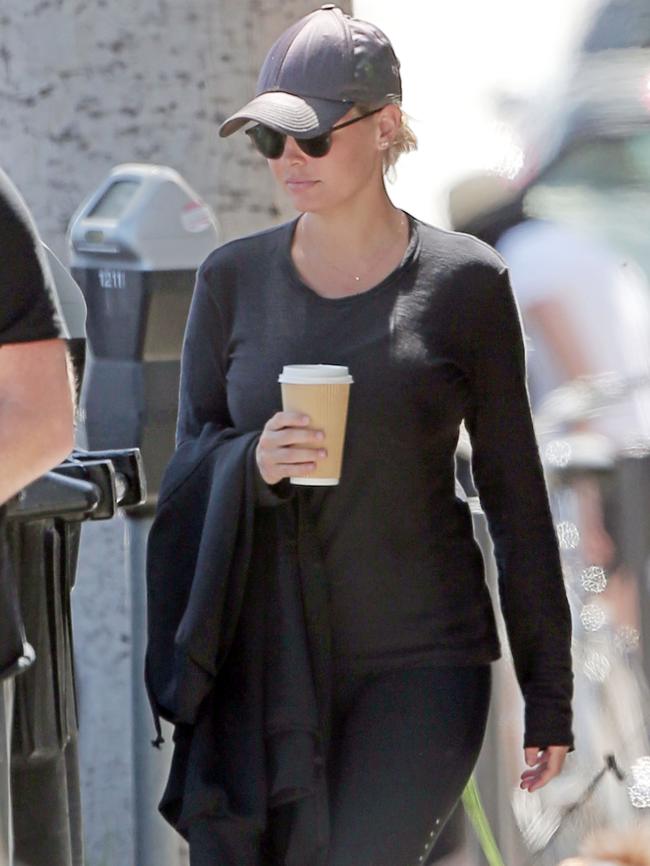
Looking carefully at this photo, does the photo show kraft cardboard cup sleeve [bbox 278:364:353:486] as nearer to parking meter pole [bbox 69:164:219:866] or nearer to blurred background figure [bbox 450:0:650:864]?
parking meter pole [bbox 69:164:219:866]

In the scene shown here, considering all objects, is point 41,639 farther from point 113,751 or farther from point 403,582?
point 113,751

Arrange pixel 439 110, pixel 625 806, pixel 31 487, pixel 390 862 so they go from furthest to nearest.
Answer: pixel 439 110 < pixel 625 806 < pixel 31 487 < pixel 390 862

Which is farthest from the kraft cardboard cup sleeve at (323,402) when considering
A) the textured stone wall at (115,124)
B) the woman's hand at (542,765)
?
the textured stone wall at (115,124)

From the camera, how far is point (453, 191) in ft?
17.6

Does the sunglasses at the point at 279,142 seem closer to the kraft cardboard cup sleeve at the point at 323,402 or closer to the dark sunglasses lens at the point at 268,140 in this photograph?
the dark sunglasses lens at the point at 268,140

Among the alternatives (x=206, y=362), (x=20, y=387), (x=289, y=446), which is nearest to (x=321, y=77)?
(x=206, y=362)

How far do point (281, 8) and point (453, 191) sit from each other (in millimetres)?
1396

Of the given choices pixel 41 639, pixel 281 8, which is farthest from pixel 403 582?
pixel 281 8

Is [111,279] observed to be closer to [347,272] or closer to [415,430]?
[347,272]

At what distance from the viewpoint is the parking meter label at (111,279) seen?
3.19 m

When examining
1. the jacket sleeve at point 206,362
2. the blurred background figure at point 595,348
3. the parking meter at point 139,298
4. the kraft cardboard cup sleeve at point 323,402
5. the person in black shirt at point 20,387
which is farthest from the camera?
the blurred background figure at point 595,348

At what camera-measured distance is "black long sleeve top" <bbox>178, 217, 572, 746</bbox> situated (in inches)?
101

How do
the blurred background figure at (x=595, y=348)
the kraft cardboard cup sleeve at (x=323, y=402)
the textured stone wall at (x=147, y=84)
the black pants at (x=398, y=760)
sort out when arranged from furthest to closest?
the blurred background figure at (x=595, y=348)
the textured stone wall at (x=147, y=84)
the black pants at (x=398, y=760)
the kraft cardboard cup sleeve at (x=323, y=402)

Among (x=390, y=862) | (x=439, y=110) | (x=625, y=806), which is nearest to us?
(x=390, y=862)
